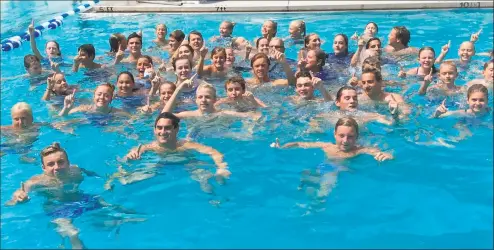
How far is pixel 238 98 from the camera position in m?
8.03

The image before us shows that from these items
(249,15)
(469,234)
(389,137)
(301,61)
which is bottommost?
(469,234)

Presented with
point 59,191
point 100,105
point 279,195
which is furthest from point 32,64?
point 279,195

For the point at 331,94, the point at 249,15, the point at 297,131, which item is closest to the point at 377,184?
the point at 297,131

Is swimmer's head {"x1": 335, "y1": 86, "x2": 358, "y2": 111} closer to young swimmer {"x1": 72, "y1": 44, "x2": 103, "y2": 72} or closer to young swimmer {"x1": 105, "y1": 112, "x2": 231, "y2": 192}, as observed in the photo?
young swimmer {"x1": 105, "y1": 112, "x2": 231, "y2": 192}

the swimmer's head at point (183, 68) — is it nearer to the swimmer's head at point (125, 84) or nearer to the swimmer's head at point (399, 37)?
the swimmer's head at point (125, 84)

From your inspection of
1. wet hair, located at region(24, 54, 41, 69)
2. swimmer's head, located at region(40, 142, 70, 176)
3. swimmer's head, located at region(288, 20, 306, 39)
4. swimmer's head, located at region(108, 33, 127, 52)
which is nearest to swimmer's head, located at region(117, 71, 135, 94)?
wet hair, located at region(24, 54, 41, 69)

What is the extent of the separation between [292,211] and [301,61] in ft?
13.4

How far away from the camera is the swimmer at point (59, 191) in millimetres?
5645

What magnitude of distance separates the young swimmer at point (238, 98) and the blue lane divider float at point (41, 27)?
8114 millimetres

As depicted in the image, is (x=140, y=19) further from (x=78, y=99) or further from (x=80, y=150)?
(x=80, y=150)

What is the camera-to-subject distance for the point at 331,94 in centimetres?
873

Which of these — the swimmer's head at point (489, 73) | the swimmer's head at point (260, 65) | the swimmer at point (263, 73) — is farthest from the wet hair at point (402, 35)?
the swimmer's head at point (260, 65)

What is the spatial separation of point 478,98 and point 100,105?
17.3 feet

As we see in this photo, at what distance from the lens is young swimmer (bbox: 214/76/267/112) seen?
7.94 meters
